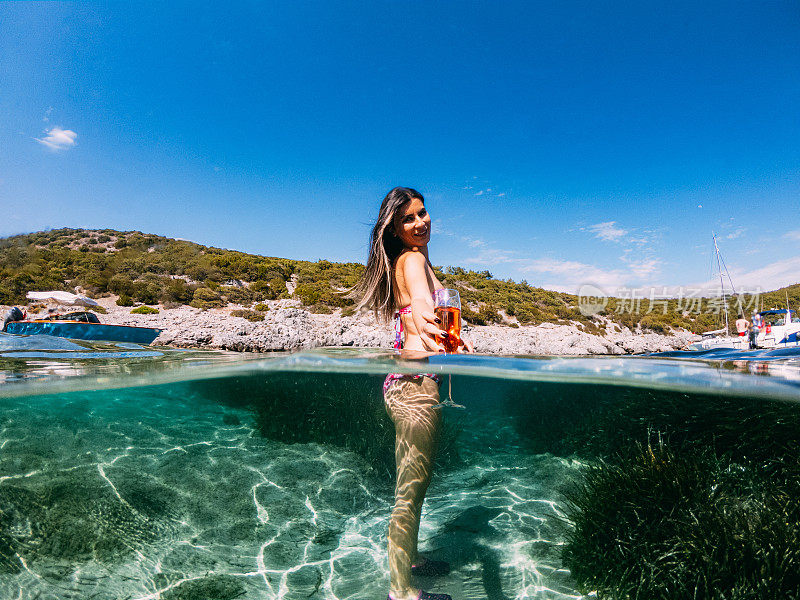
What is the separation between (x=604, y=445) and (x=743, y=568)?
381 centimetres

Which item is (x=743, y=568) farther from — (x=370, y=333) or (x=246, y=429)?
(x=370, y=333)

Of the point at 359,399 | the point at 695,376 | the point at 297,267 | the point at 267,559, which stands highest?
the point at 297,267

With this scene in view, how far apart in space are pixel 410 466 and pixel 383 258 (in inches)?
59.6

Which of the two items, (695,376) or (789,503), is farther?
(695,376)

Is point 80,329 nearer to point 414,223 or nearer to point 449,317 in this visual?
point 414,223

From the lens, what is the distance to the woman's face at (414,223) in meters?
2.93

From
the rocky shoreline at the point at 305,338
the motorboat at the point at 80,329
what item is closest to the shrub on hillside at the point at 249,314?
the rocky shoreline at the point at 305,338

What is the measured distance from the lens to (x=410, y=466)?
2.79 meters

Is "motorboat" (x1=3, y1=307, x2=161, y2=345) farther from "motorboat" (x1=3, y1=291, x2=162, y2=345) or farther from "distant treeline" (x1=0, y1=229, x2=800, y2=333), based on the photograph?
"distant treeline" (x1=0, y1=229, x2=800, y2=333)

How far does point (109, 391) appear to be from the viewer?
27.5ft

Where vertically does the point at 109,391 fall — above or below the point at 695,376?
below

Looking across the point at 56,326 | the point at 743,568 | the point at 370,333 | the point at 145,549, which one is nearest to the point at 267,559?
the point at 145,549

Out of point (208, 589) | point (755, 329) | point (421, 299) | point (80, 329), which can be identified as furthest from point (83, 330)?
point (755, 329)

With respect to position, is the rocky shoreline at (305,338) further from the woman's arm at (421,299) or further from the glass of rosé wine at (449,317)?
the glass of rosé wine at (449,317)
